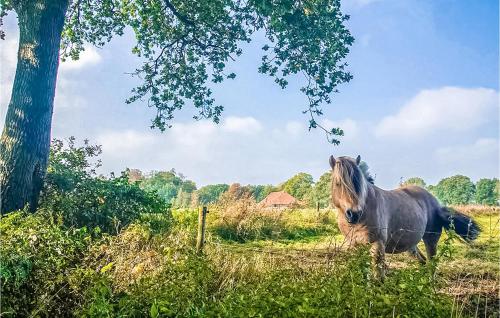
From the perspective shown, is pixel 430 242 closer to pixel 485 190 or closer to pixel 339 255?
pixel 339 255

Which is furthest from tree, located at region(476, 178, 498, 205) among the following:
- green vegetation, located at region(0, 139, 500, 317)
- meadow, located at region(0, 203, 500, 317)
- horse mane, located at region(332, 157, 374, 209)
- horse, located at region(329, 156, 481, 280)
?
horse mane, located at region(332, 157, 374, 209)

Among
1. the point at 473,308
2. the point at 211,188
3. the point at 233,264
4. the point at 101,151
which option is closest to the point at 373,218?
the point at 473,308

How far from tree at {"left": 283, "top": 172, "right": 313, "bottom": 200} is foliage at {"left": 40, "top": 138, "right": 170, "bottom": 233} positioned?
5561 centimetres

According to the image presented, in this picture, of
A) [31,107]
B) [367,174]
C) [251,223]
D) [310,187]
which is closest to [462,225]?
[367,174]

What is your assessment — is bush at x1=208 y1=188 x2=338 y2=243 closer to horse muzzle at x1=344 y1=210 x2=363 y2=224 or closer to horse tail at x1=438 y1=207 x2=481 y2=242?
horse tail at x1=438 y1=207 x2=481 y2=242

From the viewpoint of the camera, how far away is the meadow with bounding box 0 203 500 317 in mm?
3137

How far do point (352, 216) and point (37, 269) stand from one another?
13.0ft

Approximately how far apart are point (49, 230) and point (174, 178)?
5756 centimetres

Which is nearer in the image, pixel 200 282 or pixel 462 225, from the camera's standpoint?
pixel 200 282

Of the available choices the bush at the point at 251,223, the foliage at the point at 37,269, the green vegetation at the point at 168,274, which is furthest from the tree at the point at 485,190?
the foliage at the point at 37,269

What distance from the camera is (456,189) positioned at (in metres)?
75.8

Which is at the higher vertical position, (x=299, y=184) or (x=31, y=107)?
(x=299, y=184)

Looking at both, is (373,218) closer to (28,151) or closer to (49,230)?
(49,230)

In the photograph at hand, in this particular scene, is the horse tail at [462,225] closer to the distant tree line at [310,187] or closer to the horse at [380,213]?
the horse at [380,213]
